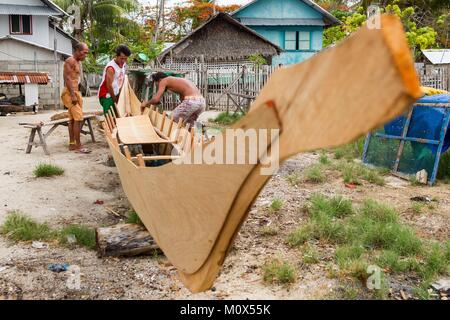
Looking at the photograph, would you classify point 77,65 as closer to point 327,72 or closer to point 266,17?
point 327,72

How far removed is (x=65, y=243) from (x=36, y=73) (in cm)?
1428

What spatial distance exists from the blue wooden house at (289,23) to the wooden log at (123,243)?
70.7 feet

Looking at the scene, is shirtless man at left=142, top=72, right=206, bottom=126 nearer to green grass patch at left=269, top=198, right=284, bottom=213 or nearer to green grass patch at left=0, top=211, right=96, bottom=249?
green grass patch at left=269, top=198, right=284, bottom=213

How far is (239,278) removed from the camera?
158 inches

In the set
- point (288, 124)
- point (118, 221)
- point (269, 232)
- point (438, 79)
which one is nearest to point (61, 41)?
point (438, 79)

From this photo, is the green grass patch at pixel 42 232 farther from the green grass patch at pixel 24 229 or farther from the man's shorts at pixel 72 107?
the man's shorts at pixel 72 107

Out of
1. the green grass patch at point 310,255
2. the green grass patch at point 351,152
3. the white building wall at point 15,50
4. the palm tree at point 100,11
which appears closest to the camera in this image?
the green grass patch at point 310,255

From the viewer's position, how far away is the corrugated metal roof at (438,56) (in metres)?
21.2

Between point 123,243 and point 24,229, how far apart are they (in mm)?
1103

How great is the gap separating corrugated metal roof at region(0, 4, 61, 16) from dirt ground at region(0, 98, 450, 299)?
13.4 metres
